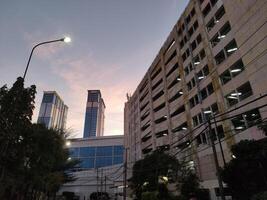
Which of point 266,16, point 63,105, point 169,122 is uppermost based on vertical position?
point 63,105

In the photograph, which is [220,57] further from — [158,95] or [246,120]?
[158,95]

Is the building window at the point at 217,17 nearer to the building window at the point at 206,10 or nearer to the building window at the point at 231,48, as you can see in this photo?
the building window at the point at 206,10

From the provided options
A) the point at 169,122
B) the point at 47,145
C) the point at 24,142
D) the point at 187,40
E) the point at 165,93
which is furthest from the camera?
the point at 165,93

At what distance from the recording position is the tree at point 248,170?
54.2 feet

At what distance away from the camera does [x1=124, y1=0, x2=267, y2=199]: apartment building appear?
73.2ft

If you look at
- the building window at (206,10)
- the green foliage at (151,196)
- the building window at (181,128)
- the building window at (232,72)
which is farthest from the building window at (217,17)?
the green foliage at (151,196)

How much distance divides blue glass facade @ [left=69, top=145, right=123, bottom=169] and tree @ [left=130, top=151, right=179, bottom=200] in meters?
56.1

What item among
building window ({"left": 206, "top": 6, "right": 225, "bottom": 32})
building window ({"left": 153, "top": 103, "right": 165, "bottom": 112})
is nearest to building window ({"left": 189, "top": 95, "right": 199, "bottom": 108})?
building window ({"left": 206, "top": 6, "right": 225, "bottom": 32})

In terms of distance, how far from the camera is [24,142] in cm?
1007

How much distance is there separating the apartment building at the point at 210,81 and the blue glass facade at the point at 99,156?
41976 millimetres

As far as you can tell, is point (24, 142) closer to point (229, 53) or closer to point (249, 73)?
point (249, 73)

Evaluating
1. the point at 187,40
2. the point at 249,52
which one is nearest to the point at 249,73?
the point at 249,52

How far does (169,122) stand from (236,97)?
1697 centimetres

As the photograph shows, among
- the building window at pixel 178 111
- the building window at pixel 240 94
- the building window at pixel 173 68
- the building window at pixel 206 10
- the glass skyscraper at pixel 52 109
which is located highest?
the glass skyscraper at pixel 52 109
